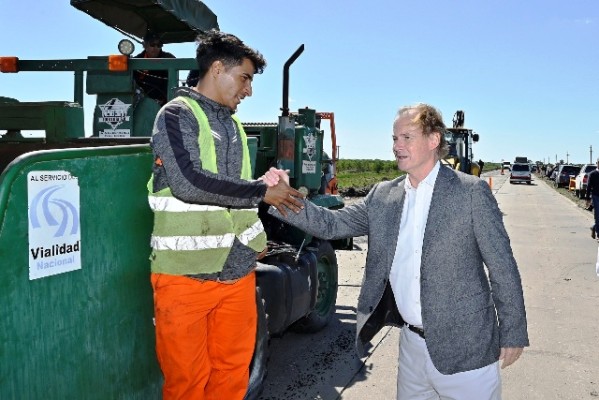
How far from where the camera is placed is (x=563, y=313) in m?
7.11

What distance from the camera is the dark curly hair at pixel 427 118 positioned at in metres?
2.70

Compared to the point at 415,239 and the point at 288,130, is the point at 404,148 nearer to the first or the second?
the point at 415,239

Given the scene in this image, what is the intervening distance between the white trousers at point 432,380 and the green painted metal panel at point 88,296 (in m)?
1.18

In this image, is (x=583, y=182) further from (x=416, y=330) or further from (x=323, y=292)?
(x=416, y=330)

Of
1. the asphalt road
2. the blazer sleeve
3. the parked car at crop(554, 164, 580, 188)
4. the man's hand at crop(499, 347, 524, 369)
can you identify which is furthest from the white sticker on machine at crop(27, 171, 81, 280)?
the parked car at crop(554, 164, 580, 188)

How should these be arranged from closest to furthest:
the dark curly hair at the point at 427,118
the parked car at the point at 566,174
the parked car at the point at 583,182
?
1. the dark curly hair at the point at 427,118
2. the parked car at the point at 583,182
3. the parked car at the point at 566,174

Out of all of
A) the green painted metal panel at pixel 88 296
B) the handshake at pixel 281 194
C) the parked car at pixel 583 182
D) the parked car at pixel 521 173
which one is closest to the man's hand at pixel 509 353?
the handshake at pixel 281 194

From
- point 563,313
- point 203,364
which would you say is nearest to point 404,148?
point 203,364

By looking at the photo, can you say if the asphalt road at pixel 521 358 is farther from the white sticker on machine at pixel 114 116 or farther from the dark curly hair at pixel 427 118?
the dark curly hair at pixel 427 118

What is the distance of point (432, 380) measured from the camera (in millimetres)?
2729

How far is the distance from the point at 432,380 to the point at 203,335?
41.1 inches

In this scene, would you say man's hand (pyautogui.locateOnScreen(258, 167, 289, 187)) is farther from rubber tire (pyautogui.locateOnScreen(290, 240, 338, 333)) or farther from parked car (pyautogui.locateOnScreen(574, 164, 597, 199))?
parked car (pyautogui.locateOnScreen(574, 164, 597, 199))

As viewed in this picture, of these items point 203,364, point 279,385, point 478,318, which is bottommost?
point 279,385

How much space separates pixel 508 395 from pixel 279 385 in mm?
1772
